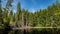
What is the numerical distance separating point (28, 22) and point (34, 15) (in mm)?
1849

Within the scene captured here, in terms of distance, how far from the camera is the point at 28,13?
2367 cm

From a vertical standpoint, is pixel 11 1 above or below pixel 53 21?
above

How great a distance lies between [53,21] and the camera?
61.3ft

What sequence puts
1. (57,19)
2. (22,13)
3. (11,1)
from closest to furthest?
(11,1) < (57,19) < (22,13)

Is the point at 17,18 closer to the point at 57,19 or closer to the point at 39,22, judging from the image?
the point at 39,22

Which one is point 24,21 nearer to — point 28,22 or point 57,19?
point 28,22

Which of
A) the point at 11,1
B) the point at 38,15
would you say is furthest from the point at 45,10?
the point at 11,1

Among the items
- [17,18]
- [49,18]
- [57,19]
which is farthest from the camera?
[17,18]

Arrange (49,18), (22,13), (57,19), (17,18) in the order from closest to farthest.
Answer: (57,19) → (49,18) → (17,18) → (22,13)

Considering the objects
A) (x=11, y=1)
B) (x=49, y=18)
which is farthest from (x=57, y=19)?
(x=11, y=1)

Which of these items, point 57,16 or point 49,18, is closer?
point 57,16

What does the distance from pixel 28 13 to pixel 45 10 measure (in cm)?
277

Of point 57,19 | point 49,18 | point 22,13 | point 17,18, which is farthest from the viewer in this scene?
point 22,13

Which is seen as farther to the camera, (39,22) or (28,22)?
(28,22)
